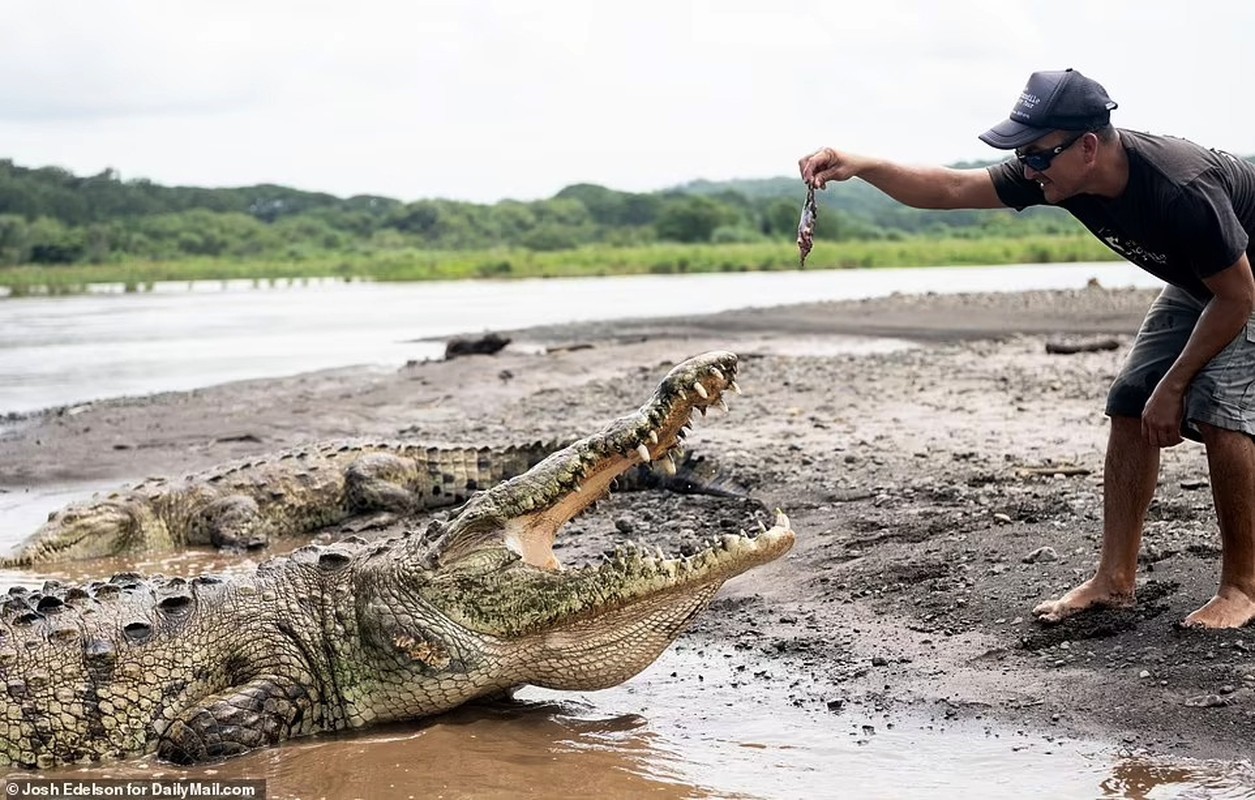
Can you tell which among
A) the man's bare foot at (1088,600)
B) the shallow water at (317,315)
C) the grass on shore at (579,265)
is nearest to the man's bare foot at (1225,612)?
the man's bare foot at (1088,600)

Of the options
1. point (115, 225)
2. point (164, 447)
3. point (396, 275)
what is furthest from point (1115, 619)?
point (115, 225)

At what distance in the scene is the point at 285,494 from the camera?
325 inches

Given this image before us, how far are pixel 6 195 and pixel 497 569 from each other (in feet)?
285

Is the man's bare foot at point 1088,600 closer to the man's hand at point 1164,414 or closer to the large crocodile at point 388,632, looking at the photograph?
the man's hand at point 1164,414

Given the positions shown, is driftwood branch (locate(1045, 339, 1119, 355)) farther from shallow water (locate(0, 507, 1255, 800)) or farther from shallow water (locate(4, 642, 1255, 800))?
shallow water (locate(4, 642, 1255, 800))

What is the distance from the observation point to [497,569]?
429 cm

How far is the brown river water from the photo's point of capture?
3703mm

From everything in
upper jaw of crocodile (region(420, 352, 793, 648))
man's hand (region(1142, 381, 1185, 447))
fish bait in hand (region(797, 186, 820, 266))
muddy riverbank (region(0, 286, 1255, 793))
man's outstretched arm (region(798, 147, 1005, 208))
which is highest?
man's outstretched arm (region(798, 147, 1005, 208))

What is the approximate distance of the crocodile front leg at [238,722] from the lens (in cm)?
412

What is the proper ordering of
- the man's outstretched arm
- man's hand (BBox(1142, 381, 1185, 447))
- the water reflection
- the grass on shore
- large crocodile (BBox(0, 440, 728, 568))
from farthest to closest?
1. the grass on shore
2. large crocodile (BBox(0, 440, 728, 568))
3. the man's outstretched arm
4. man's hand (BBox(1142, 381, 1185, 447))
5. the water reflection

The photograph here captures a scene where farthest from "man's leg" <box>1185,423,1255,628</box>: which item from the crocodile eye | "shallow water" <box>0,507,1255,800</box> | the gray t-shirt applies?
the crocodile eye

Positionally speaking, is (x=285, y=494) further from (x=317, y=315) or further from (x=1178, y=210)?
(x=317, y=315)

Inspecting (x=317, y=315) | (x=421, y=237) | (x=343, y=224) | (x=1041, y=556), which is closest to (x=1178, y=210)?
(x=1041, y=556)

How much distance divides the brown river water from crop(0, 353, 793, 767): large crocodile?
119 millimetres
